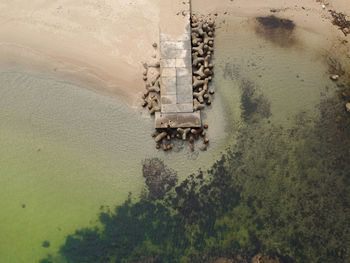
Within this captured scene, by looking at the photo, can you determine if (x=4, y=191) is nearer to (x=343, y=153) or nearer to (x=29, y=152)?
(x=29, y=152)

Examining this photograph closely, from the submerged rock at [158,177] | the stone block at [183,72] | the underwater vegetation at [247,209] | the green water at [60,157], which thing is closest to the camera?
the underwater vegetation at [247,209]

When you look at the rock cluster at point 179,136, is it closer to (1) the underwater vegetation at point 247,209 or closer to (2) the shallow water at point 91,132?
(2) the shallow water at point 91,132

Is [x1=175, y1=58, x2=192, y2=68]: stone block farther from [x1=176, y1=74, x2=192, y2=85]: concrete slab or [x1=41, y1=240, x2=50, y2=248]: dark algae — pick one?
[x1=41, y1=240, x2=50, y2=248]: dark algae

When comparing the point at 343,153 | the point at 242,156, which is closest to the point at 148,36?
the point at 242,156

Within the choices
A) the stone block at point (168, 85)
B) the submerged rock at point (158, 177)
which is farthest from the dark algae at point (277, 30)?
the submerged rock at point (158, 177)

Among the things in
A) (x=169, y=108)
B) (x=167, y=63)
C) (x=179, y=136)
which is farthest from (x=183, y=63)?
(x=179, y=136)

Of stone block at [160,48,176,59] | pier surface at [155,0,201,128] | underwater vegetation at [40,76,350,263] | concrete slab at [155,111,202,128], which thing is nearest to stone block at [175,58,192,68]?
pier surface at [155,0,201,128]
